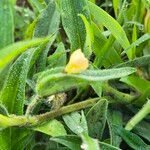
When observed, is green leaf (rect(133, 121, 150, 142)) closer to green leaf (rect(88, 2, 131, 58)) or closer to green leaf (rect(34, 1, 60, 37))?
green leaf (rect(88, 2, 131, 58))

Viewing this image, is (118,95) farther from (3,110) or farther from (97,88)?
(3,110)

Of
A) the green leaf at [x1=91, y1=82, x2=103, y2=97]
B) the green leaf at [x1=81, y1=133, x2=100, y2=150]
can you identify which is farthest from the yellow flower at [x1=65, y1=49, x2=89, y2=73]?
the green leaf at [x1=91, y1=82, x2=103, y2=97]

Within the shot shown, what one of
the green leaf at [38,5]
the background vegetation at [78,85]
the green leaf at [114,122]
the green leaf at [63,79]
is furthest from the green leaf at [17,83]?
the green leaf at [38,5]

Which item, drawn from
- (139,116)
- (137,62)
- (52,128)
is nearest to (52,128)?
(52,128)

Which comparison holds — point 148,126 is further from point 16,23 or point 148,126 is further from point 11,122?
point 16,23

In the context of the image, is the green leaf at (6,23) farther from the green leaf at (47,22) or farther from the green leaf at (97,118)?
the green leaf at (97,118)
